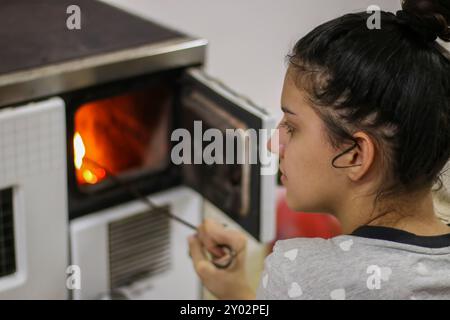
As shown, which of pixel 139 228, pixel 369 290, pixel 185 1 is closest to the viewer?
pixel 369 290

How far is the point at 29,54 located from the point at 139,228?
1.38ft

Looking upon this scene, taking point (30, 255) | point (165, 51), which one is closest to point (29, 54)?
point (165, 51)

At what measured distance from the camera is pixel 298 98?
1.00 meters

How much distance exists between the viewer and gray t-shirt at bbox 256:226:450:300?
921 mm

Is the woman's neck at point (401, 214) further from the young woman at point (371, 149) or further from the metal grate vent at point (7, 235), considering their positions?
the metal grate vent at point (7, 235)

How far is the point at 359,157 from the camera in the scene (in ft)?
3.18

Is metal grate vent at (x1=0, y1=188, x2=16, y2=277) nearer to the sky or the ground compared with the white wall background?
nearer to the ground

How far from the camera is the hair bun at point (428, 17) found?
37.6 inches

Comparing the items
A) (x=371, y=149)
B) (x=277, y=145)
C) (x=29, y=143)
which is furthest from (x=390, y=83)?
(x=29, y=143)

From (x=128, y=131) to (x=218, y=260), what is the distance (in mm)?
418

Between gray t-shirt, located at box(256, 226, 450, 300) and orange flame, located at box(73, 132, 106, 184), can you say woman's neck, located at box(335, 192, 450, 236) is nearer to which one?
gray t-shirt, located at box(256, 226, 450, 300)

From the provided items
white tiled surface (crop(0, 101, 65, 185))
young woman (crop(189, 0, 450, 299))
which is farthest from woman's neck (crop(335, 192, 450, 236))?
white tiled surface (crop(0, 101, 65, 185))

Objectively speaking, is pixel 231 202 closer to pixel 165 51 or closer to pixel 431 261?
pixel 165 51

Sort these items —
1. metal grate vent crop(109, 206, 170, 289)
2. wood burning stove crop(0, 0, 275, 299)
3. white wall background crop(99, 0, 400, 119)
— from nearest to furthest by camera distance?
1. white wall background crop(99, 0, 400, 119)
2. wood burning stove crop(0, 0, 275, 299)
3. metal grate vent crop(109, 206, 170, 289)
